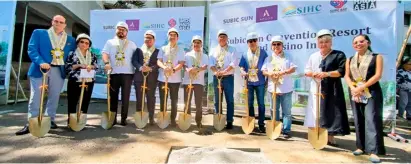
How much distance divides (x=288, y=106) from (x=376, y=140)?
1153 millimetres

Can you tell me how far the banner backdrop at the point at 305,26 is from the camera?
4.13 metres

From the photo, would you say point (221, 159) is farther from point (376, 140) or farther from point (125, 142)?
point (376, 140)

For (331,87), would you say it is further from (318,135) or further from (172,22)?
(172,22)

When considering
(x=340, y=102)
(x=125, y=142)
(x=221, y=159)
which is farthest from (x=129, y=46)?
(x=340, y=102)

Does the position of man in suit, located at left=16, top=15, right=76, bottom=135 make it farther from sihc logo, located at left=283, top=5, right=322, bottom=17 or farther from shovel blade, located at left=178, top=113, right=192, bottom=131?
sihc logo, located at left=283, top=5, right=322, bottom=17

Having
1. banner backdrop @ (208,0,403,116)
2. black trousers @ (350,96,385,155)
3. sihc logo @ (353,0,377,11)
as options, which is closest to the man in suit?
banner backdrop @ (208,0,403,116)

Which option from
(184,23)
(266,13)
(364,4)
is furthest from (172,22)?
(364,4)

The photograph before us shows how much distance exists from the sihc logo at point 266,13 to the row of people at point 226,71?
3.81ft

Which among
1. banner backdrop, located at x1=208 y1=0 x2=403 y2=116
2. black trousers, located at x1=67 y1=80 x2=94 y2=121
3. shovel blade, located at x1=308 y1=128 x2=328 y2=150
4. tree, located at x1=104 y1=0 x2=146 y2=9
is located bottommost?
shovel blade, located at x1=308 y1=128 x2=328 y2=150

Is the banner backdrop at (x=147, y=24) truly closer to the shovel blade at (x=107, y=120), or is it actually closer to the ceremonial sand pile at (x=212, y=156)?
the shovel blade at (x=107, y=120)

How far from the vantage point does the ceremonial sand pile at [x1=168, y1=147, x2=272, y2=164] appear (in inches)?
109

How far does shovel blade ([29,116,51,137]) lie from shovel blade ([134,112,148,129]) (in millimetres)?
1168

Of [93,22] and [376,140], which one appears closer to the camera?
[376,140]

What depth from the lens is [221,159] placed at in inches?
109
